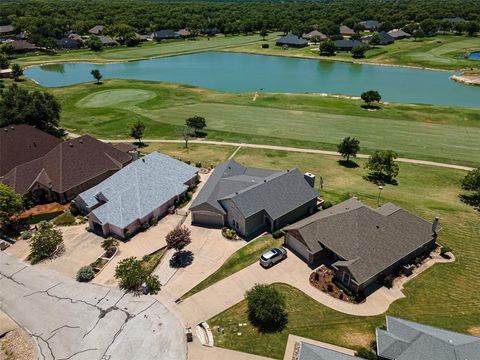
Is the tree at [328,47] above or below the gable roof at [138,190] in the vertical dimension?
above

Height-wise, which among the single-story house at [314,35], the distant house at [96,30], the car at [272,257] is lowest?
the car at [272,257]

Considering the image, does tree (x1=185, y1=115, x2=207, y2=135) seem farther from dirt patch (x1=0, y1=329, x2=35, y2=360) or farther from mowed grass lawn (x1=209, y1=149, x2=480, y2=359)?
dirt patch (x1=0, y1=329, x2=35, y2=360)

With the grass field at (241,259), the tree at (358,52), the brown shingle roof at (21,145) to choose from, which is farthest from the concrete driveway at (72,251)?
the tree at (358,52)

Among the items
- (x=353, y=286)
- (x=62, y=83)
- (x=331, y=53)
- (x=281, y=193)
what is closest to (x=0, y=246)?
(x=281, y=193)

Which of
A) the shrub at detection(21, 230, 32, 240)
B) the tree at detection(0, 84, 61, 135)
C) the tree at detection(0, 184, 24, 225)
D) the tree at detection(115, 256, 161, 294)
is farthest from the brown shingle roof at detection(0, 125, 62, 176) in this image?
the tree at detection(115, 256, 161, 294)

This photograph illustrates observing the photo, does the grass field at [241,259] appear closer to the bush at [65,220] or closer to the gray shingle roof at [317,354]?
the gray shingle roof at [317,354]

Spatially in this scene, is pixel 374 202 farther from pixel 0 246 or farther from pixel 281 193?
pixel 0 246

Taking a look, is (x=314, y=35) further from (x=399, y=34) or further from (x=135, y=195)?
(x=135, y=195)

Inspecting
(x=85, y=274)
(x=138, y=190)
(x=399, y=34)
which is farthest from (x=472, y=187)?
(x=399, y=34)
